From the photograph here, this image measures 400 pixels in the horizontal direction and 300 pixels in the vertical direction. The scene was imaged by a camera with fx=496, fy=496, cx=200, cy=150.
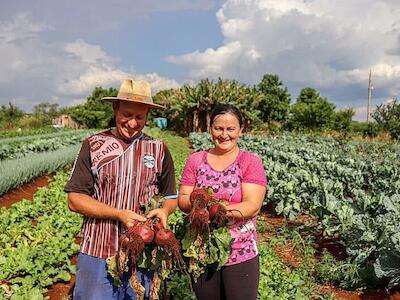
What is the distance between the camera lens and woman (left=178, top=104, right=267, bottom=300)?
9.14ft

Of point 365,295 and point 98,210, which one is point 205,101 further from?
point 98,210

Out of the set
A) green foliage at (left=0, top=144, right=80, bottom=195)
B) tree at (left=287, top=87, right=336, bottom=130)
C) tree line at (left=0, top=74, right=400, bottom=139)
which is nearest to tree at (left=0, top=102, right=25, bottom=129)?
tree line at (left=0, top=74, right=400, bottom=139)

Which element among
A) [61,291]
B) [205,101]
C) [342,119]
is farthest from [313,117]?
[61,291]

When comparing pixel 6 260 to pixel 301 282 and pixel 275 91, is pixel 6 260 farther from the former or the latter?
pixel 275 91

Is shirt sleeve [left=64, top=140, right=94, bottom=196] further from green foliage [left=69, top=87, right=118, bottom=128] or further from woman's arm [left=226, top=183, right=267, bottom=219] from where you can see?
green foliage [left=69, top=87, right=118, bottom=128]

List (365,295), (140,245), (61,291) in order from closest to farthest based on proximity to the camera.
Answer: (140,245) < (61,291) < (365,295)

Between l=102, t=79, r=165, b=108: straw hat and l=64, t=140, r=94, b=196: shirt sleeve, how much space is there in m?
0.33

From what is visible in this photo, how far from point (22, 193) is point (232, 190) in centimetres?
836

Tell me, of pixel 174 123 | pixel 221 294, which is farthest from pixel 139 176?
pixel 174 123

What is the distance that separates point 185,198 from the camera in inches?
111

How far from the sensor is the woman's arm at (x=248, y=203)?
2672mm

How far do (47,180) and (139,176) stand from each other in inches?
392

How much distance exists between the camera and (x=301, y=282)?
500cm

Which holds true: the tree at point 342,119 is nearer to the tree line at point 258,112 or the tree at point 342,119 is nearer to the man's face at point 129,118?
the tree line at point 258,112
